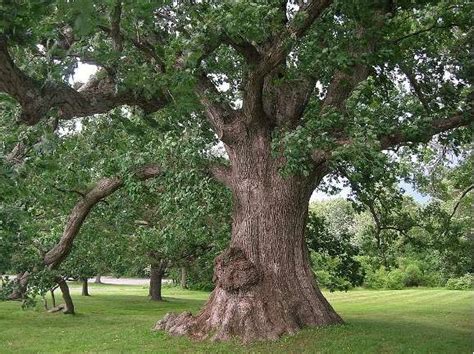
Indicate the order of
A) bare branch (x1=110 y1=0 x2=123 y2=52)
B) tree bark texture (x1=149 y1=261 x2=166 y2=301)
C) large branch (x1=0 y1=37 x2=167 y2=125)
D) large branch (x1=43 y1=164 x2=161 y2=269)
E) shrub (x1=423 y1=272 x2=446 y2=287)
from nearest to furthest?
1. large branch (x1=0 y1=37 x2=167 y2=125)
2. bare branch (x1=110 y1=0 x2=123 y2=52)
3. large branch (x1=43 y1=164 x2=161 y2=269)
4. tree bark texture (x1=149 y1=261 x2=166 y2=301)
5. shrub (x1=423 y1=272 x2=446 y2=287)

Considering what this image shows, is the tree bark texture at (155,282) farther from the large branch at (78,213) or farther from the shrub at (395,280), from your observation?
the shrub at (395,280)

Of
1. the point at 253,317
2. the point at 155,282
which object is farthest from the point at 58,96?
the point at 155,282

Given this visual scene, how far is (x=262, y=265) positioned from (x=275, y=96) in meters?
4.43

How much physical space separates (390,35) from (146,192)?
7.92m

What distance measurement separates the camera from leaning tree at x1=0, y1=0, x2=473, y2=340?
10062mm

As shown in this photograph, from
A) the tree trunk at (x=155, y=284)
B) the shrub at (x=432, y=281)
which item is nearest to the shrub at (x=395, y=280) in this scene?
the shrub at (x=432, y=281)

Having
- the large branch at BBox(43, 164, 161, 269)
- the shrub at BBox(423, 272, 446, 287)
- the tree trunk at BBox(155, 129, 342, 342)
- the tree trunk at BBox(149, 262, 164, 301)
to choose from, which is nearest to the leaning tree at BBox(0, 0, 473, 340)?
the tree trunk at BBox(155, 129, 342, 342)

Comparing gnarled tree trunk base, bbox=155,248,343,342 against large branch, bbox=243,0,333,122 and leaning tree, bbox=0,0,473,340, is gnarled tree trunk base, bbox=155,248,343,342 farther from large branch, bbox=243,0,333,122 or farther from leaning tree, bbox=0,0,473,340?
large branch, bbox=243,0,333,122

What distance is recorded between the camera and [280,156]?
43.5 feet

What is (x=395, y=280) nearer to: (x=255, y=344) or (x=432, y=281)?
(x=432, y=281)

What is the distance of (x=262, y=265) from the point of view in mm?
13070

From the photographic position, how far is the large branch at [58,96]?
7922 millimetres

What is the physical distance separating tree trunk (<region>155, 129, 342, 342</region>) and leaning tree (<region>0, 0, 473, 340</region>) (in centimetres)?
3

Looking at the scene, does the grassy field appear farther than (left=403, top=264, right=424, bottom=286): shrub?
No
